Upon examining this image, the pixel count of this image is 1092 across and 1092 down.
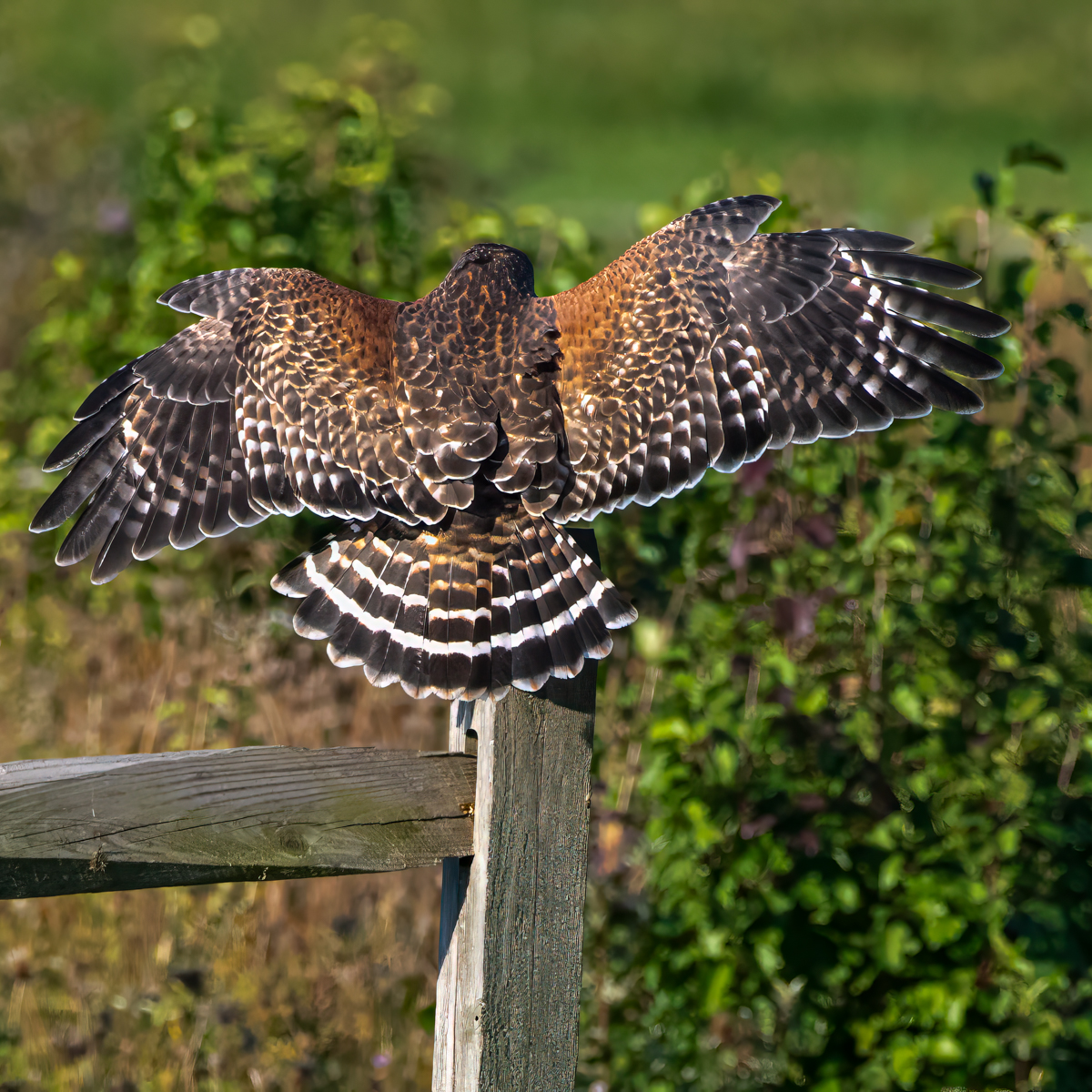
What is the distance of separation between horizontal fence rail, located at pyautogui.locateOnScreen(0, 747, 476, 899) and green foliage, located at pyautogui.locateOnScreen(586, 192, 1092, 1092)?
1248 mm

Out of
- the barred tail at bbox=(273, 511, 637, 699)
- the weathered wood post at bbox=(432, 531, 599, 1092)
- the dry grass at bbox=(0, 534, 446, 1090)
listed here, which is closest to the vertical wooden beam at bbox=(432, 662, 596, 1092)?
the weathered wood post at bbox=(432, 531, 599, 1092)

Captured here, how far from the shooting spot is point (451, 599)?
2561 mm

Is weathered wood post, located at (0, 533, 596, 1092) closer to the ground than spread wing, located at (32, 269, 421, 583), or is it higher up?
closer to the ground

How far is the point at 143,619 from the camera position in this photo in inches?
187

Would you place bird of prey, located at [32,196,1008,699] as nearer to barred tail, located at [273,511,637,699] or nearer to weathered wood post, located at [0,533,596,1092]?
barred tail, located at [273,511,637,699]

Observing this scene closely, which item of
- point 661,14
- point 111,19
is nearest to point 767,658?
point 111,19

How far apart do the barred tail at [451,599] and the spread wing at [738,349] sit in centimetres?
14

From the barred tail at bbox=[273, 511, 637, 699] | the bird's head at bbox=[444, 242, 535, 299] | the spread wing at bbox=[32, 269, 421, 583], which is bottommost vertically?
the barred tail at bbox=[273, 511, 637, 699]

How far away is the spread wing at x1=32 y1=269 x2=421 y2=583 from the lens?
2707 millimetres

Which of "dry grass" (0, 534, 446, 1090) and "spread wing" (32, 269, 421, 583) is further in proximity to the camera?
"dry grass" (0, 534, 446, 1090)

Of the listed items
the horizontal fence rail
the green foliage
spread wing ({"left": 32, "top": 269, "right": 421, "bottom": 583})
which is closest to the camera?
the horizontal fence rail

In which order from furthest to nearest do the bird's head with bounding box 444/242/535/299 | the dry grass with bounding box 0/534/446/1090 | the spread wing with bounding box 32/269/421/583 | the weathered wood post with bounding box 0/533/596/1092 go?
the dry grass with bounding box 0/534/446/1090 < the bird's head with bounding box 444/242/535/299 < the spread wing with bounding box 32/269/421/583 < the weathered wood post with bounding box 0/533/596/1092

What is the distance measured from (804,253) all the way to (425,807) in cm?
152

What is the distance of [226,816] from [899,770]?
78.0 inches
